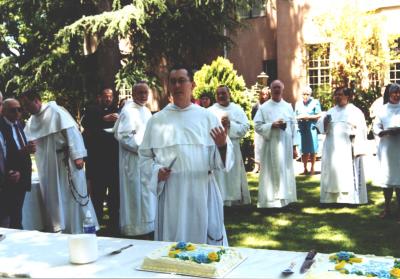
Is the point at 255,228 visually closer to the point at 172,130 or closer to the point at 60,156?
the point at 60,156

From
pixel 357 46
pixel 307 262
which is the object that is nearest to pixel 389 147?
pixel 307 262

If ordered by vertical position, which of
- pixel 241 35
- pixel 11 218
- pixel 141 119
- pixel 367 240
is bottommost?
pixel 367 240

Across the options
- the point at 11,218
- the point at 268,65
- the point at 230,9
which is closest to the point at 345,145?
the point at 11,218

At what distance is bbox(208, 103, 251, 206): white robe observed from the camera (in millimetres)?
8961

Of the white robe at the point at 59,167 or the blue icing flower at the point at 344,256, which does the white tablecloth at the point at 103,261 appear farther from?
the white robe at the point at 59,167

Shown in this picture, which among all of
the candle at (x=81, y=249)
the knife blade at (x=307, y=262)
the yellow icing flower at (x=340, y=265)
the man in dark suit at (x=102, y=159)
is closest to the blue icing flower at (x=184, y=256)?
the candle at (x=81, y=249)

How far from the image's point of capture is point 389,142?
7.86 metres

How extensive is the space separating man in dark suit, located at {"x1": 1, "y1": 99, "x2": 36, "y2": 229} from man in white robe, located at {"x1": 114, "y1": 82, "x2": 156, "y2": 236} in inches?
56.9

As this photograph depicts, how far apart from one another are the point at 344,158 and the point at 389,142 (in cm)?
115

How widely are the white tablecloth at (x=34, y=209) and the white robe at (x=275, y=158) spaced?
12.4 feet

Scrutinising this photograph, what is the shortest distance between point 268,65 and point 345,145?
14553mm

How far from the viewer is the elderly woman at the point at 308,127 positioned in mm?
12492

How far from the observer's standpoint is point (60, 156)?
698cm

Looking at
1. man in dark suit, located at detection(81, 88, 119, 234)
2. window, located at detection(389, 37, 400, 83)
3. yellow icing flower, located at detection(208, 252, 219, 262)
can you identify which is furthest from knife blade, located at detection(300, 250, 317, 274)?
window, located at detection(389, 37, 400, 83)
